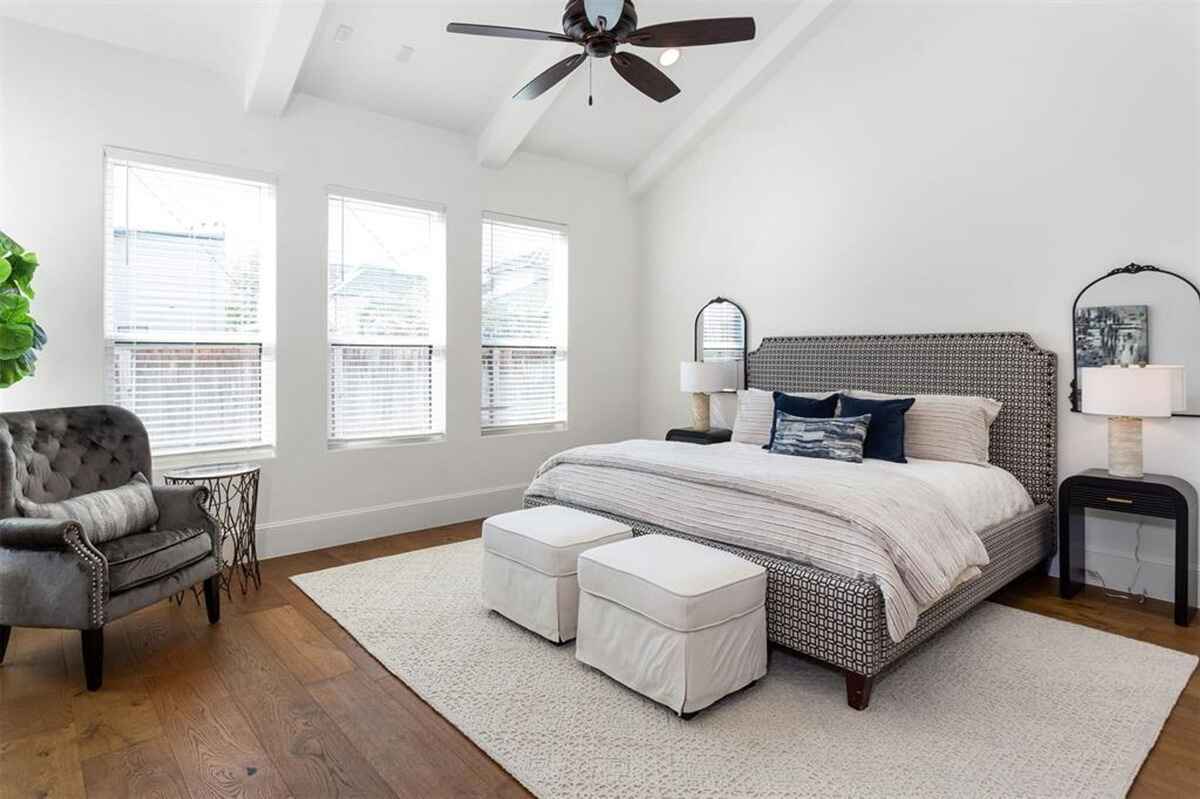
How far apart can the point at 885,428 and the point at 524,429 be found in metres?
2.92

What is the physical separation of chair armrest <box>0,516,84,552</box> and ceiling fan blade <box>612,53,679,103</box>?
10.1 feet

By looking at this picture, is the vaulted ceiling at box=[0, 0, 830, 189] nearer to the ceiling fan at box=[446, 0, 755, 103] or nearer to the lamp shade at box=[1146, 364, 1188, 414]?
the ceiling fan at box=[446, 0, 755, 103]

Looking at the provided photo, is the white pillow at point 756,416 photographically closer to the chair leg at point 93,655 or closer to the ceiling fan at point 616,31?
the ceiling fan at point 616,31

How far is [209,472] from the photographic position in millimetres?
3592

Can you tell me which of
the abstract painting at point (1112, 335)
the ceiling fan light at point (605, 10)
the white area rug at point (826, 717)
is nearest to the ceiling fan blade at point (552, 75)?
the ceiling fan light at point (605, 10)

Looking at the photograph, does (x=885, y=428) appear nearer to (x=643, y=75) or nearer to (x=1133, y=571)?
(x=1133, y=571)

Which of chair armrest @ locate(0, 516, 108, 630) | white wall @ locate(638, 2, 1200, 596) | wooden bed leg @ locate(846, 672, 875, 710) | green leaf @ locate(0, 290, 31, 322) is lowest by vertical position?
wooden bed leg @ locate(846, 672, 875, 710)

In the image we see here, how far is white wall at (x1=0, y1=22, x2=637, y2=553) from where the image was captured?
11.6 ft

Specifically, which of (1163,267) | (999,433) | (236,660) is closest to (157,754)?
(236,660)

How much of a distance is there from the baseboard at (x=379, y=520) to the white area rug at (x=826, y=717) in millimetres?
1404

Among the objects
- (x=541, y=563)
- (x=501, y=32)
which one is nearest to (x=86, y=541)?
(x=541, y=563)

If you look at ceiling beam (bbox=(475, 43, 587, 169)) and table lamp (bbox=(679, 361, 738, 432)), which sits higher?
ceiling beam (bbox=(475, 43, 587, 169))

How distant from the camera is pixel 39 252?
3.50 metres

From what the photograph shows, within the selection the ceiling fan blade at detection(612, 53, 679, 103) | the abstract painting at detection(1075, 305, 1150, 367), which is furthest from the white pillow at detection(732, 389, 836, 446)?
the ceiling fan blade at detection(612, 53, 679, 103)
